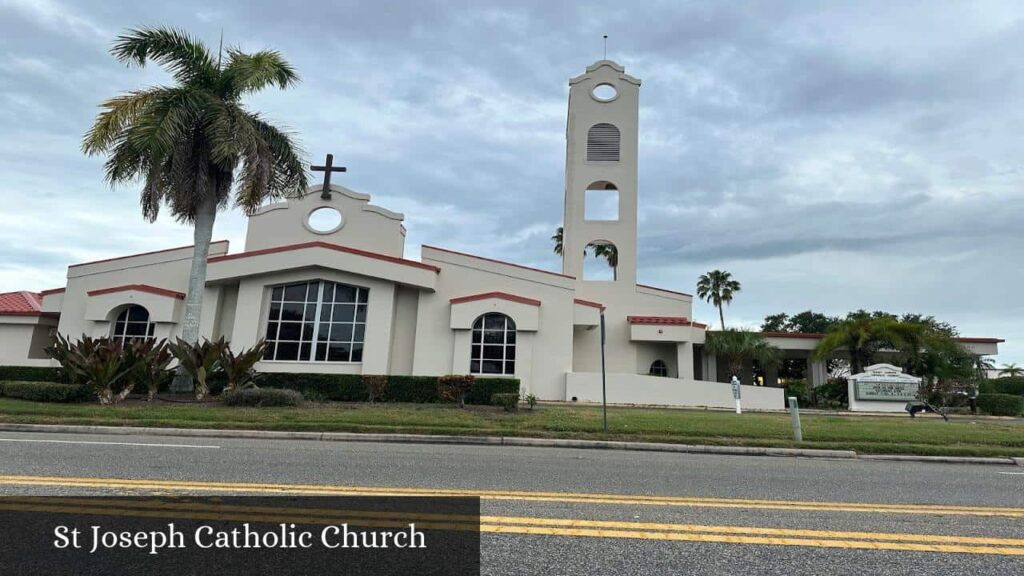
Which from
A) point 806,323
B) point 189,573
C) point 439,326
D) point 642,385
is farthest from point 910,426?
point 806,323

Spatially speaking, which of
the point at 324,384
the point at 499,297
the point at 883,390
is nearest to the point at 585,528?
the point at 324,384

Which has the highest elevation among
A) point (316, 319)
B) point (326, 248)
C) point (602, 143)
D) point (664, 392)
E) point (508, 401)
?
point (602, 143)

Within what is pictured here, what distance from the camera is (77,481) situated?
19.1ft

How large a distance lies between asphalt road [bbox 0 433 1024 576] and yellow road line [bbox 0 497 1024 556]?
25 millimetres

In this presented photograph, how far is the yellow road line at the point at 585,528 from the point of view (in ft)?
14.2

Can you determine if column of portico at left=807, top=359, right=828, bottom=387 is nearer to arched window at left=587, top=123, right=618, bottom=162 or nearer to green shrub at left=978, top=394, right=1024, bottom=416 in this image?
green shrub at left=978, top=394, right=1024, bottom=416

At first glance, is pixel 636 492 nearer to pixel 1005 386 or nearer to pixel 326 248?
pixel 326 248

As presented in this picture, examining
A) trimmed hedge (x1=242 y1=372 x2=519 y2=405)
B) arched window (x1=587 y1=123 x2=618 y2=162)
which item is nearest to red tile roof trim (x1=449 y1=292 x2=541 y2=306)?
trimmed hedge (x1=242 y1=372 x2=519 y2=405)

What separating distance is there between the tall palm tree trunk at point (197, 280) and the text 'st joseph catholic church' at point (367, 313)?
9.80 ft

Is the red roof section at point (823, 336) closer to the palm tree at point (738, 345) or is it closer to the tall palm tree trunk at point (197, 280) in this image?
the palm tree at point (738, 345)

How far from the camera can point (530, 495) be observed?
5781 mm

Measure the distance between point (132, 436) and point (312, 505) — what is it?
749cm

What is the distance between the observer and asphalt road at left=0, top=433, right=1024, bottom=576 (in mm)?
3939

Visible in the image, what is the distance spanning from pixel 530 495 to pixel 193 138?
1764 centimetres
